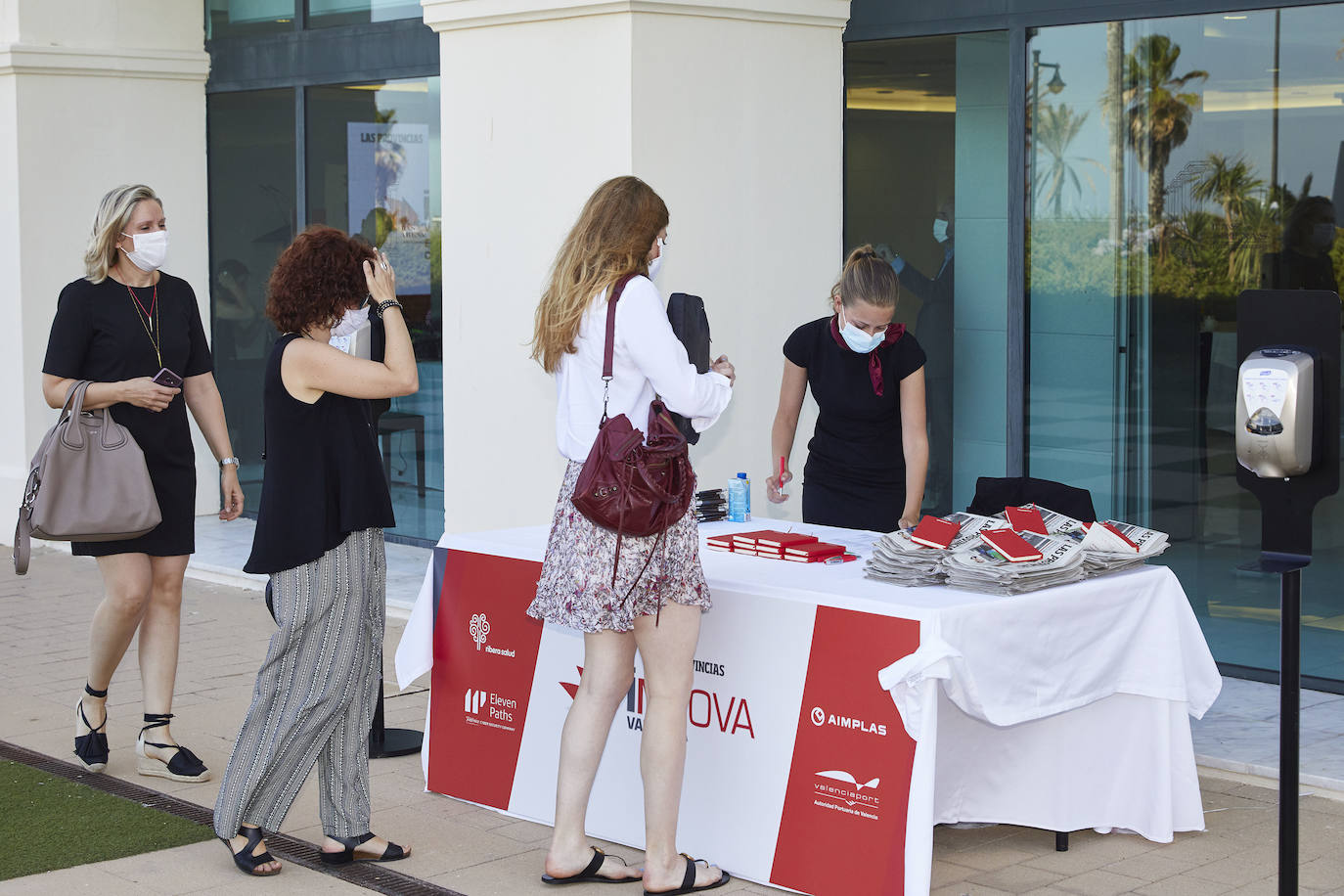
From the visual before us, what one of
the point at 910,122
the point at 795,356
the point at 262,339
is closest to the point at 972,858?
the point at 795,356

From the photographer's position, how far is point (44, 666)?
737cm

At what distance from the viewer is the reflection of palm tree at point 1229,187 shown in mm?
6688

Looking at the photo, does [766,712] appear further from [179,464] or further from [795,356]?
[179,464]

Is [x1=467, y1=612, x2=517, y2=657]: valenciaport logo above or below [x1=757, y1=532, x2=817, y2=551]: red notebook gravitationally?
below

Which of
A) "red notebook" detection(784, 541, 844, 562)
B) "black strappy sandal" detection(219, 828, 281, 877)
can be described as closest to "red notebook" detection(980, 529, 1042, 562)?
"red notebook" detection(784, 541, 844, 562)

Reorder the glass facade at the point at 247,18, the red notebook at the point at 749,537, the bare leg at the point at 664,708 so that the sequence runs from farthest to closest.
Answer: the glass facade at the point at 247,18
the red notebook at the point at 749,537
the bare leg at the point at 664,708

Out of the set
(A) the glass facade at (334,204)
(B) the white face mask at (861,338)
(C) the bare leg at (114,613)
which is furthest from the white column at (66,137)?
(B) the white face mask at (861,338)

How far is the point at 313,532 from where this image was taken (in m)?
4.52

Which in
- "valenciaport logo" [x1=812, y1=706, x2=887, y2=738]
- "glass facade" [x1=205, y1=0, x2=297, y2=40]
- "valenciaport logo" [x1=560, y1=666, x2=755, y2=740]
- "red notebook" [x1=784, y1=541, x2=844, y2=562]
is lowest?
"valenciaport logo" [x1=560, y1=666, x2=755, y2=740]

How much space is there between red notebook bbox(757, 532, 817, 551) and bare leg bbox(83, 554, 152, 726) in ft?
7.13

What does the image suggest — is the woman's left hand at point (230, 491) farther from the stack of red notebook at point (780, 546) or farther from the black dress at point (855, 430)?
the black dress at point (855, 430)

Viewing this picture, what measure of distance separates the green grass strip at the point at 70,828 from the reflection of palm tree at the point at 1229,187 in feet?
15.2

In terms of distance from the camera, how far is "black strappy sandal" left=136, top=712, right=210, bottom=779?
221 inches

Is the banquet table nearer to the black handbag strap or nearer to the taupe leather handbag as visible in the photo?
the black handbag strap
